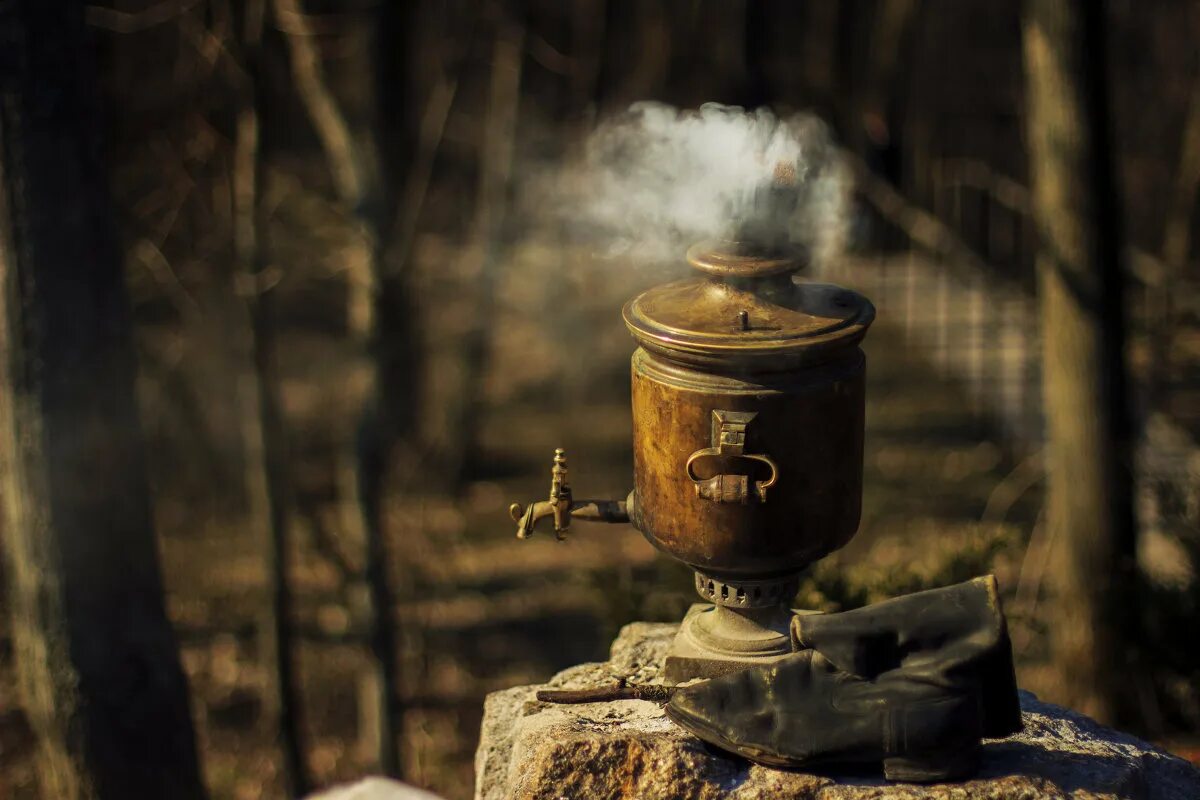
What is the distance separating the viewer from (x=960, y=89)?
44.8 ft

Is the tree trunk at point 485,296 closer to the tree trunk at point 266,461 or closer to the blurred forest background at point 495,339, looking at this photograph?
the blurred forest background at point 495,339

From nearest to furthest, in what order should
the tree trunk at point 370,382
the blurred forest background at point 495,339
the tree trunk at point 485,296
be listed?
the blurred forest background at point 495,339 → the tree trunk at point 370,382 → the tree trunk at point 485,296

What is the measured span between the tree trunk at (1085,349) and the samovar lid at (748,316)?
2.36m

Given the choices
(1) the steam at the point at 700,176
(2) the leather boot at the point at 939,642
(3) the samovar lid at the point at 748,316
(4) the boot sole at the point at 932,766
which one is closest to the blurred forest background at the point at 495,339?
(1) the steam at the point at 700,176

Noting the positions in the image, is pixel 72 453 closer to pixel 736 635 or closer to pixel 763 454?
pixel 736 635

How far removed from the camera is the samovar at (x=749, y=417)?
11.3 feet

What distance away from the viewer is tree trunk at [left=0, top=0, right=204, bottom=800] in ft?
15.1

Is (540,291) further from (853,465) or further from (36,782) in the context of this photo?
(853,465)

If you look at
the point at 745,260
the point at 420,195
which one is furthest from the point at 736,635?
the point at 420,195

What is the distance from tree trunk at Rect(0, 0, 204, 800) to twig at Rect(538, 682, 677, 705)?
190 cm

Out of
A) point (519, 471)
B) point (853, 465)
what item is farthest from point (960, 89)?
point (853, 465)

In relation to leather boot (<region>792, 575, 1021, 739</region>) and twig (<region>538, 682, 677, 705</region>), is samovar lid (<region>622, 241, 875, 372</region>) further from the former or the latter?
twig (<region>538, 682, 677, 705</region>)

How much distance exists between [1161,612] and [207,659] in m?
6.03

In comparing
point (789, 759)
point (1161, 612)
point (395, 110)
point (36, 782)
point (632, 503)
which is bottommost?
point (36, 782)
